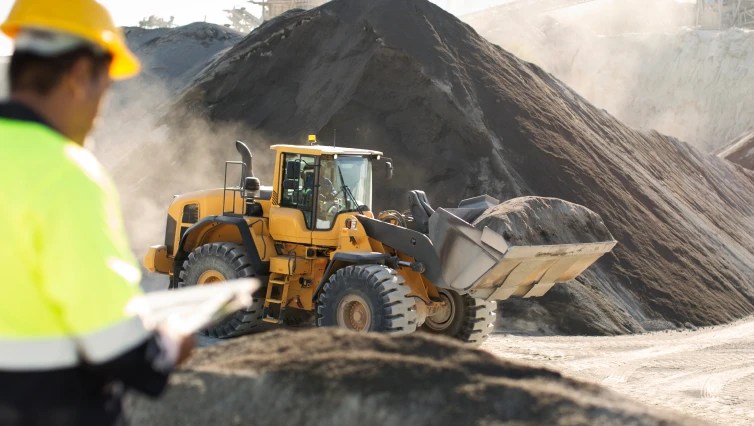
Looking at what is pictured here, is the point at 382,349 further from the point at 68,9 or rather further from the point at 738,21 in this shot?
the point at 738,21

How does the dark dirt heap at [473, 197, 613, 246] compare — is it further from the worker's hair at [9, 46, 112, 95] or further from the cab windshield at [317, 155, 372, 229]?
the worker's hair at [9, 46, 112, 95]

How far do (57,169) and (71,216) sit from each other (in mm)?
Answer: 104

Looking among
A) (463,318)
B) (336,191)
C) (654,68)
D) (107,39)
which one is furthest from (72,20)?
(654,68)

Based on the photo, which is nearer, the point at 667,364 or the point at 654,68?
the point at 667,364

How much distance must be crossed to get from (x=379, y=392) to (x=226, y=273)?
8.32 meters

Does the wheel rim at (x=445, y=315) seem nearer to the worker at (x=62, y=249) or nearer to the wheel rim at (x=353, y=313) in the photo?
the wheel rim at (x=353, y=313)

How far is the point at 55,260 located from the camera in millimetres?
1945

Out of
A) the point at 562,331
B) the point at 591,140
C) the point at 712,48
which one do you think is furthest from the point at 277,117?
the point at 712,48

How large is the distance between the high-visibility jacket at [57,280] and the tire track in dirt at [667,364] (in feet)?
27.8

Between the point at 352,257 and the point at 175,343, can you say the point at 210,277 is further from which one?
the point at 175,343

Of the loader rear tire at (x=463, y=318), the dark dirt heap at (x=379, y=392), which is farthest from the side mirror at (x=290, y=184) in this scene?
the dark dirt heap at (x=379, y=392)

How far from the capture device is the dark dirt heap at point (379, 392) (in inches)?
131

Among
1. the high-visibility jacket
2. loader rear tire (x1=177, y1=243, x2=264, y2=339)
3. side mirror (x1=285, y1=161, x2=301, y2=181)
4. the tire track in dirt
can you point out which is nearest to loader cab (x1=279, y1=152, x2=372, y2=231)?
side mirror (x1=285, y1=161, x2=301, y2=181)

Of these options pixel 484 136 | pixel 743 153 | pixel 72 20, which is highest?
pixel 743 153
